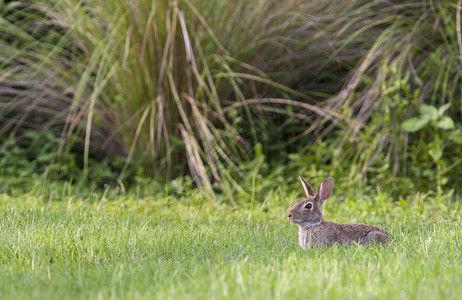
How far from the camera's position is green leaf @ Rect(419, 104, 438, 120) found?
20.7 ft

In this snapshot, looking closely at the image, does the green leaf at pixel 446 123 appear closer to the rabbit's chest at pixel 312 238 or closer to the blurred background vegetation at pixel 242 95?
the blurred background vegetation at pixel 242 95

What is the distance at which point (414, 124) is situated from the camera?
630 centimetres

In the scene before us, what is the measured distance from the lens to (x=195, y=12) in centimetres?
639

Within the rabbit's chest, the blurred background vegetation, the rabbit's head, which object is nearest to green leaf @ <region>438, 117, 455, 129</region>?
the blurred background vegetation

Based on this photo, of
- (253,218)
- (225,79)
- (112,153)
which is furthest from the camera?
(112,153)

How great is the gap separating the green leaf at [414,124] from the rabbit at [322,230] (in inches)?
84.5

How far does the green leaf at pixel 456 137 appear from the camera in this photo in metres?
6.34

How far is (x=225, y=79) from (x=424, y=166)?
1987 mm

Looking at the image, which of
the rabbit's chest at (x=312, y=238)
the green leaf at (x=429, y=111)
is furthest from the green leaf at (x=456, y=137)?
the rabbit's chest at (x=312, y=238)

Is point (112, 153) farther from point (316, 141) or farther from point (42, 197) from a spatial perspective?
point (316, 141)

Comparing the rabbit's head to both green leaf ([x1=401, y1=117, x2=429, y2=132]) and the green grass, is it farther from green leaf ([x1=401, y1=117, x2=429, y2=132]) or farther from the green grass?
green leaf ([x1=401, y1=117, x2=429, y2=132])

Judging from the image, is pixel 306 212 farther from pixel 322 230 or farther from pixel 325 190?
pixel 325 190

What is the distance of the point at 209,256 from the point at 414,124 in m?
3.05

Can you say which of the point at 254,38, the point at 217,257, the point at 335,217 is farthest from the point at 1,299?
the point at 254,38
